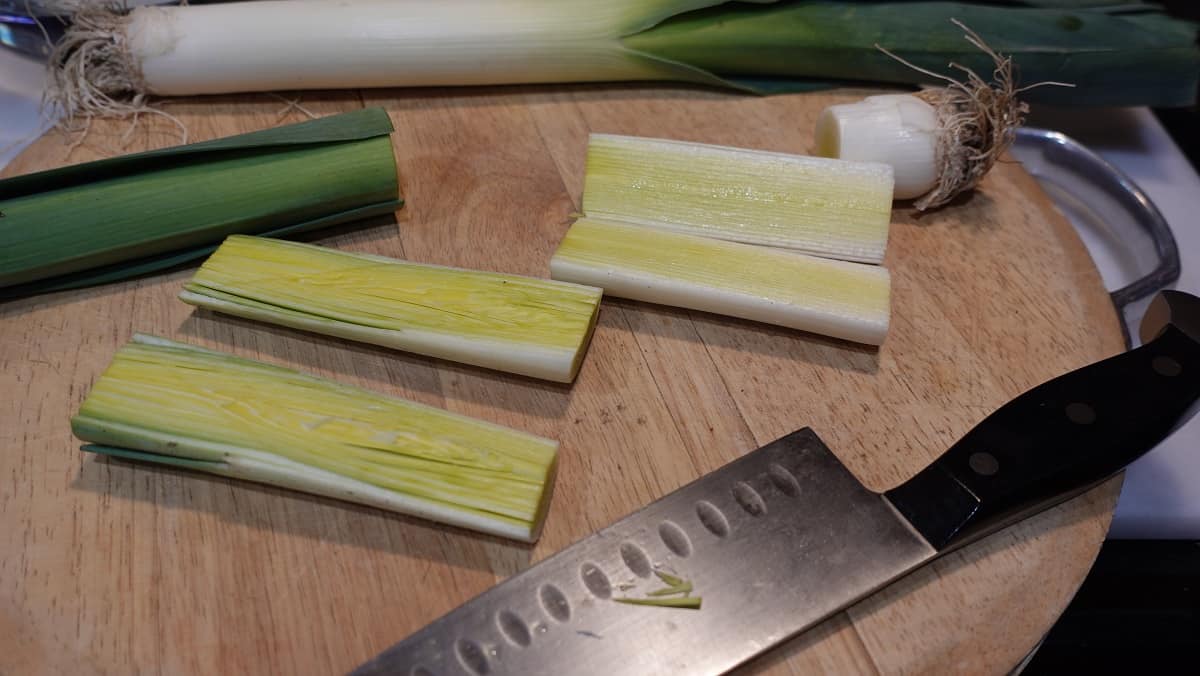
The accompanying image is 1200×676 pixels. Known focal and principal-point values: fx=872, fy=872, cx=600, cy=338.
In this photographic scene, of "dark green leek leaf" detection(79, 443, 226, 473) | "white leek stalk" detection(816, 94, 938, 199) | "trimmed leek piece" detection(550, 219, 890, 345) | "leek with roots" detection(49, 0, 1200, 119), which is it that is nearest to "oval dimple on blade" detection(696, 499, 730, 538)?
"trimmed leek piece" detection(550, 219, 890, 345)

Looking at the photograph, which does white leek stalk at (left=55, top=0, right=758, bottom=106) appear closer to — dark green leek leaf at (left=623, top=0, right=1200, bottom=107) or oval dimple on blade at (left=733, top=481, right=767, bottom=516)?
dark green leek leaf at (left=623, top=0, right=1200, bottom=107)

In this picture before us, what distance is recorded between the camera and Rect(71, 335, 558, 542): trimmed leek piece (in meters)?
1.37

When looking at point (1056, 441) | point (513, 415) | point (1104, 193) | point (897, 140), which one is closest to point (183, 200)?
point (513, 415)

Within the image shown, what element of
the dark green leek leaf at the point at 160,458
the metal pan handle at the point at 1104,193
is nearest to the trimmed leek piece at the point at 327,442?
the dark green leek leaf at the point at 160,458

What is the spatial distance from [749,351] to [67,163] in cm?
156

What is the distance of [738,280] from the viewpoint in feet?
5.45

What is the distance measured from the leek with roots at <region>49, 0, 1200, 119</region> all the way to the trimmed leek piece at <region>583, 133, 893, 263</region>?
1.39ft

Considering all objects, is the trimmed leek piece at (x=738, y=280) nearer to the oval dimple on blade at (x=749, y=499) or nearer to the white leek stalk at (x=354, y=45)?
the oval dimple on blade at (x=749, y=499)

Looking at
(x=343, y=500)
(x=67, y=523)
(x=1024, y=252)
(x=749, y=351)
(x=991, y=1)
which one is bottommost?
(x=67, y=523)

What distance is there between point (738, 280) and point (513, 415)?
50cm

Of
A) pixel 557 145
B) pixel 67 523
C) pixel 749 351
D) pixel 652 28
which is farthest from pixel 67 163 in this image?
pixel 749 351

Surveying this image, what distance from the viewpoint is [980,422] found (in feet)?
4.99

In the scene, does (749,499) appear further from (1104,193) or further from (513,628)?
(1104,193)

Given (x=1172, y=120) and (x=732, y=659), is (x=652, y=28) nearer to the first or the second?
(x=732, y=659)
